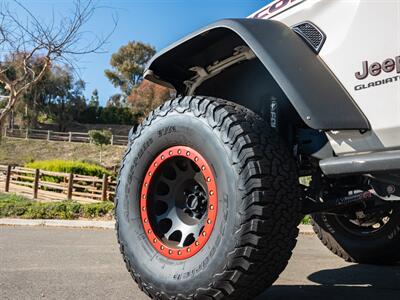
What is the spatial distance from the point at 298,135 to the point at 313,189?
12.2 inches

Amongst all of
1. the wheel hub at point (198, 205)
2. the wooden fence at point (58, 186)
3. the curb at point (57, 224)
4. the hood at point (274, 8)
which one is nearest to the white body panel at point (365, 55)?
the hood at point (274, 8)

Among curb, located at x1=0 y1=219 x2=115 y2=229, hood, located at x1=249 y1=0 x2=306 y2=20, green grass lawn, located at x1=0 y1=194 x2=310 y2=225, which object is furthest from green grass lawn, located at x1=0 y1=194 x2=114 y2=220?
hood, located at x1=249 y1=0 x2=306 y2=20

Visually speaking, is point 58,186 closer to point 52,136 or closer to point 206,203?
point 206,203

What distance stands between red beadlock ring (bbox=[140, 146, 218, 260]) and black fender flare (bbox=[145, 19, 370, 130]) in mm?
513

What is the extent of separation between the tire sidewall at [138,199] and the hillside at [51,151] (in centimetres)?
3485

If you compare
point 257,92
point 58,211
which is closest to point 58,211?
point 58,211

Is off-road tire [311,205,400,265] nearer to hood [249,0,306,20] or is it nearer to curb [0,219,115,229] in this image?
hood [249,0,306,20]

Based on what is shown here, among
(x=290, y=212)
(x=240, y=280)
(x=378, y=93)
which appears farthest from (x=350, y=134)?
(x=240, y=280)

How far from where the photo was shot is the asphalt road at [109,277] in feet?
9.59

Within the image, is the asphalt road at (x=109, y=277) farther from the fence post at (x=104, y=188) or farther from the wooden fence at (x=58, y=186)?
the wooden fence at (x=58, y=186)

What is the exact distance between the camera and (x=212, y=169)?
7.35 ft

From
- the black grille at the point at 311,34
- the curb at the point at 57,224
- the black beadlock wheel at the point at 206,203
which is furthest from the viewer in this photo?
the curb at the point at 57,224

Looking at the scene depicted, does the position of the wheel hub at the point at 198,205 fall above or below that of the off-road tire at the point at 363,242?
above

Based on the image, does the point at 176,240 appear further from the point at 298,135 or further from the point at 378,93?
the point at 378,93
